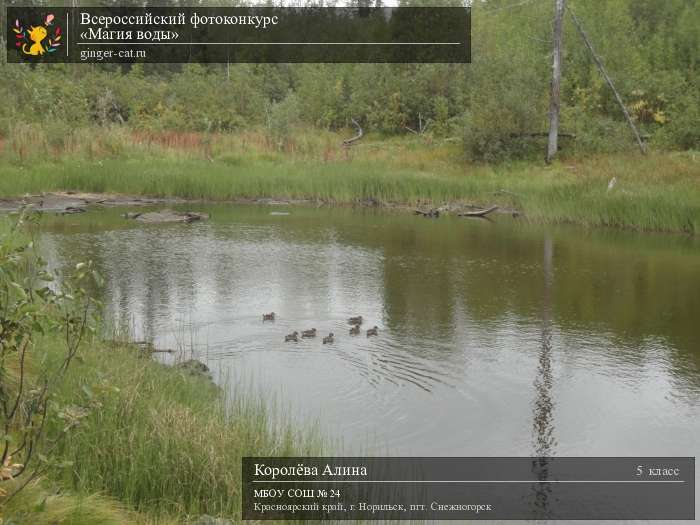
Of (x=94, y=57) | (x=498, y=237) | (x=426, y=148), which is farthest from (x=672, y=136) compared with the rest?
(x=94, y=57)

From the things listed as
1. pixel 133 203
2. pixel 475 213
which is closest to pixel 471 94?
pixel 475 213

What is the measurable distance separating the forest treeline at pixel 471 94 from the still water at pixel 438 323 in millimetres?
8463

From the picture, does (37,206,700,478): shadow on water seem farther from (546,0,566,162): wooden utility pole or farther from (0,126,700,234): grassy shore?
(546,0,566,162): wooden utility pole

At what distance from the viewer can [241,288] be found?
12266 mm

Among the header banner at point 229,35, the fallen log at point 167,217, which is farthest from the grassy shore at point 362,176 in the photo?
the header banner at point 229,35

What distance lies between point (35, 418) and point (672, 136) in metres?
24.2

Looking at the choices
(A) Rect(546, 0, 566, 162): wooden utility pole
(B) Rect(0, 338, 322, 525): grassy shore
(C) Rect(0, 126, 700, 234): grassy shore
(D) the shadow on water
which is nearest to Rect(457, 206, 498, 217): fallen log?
(C) Rect(0, 126, 700, 234): grassy shore

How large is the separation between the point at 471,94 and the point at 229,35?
22.4 m

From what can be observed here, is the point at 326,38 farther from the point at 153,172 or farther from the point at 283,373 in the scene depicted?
the point at 283,373

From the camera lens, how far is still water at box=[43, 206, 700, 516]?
740cm

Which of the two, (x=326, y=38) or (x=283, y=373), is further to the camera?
(x=326, y=38)

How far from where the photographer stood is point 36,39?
110 feet

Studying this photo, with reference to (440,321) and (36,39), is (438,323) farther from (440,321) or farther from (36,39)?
(36,39)

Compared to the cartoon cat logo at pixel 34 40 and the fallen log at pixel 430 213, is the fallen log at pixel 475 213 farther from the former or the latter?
the cartoon cat logo at pixel 34 40
